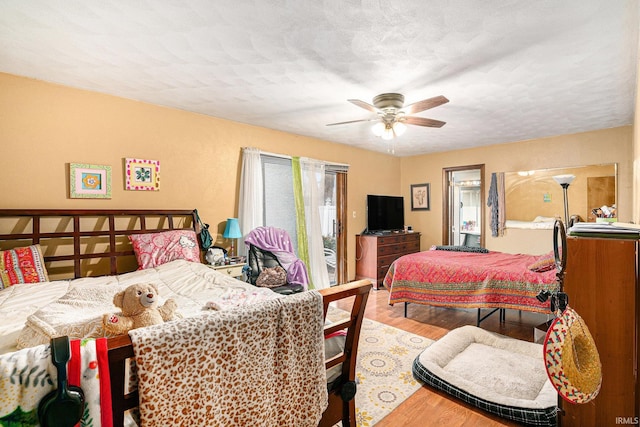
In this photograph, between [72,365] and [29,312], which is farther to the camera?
[29,312]

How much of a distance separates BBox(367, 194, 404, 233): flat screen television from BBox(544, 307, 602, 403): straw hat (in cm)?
459

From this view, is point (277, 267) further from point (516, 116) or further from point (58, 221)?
point (516, 116)

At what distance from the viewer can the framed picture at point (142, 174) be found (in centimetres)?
327

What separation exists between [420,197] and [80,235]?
18.5 ft

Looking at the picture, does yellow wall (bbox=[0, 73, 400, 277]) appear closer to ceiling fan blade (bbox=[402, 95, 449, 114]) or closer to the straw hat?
ceiling fan blade (bbox=[402, 95, 449, 114])

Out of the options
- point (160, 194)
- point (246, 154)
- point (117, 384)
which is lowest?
point (117, 384)

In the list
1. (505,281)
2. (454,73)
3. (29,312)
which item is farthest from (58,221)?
(505,281)

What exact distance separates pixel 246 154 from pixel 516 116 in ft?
11.3

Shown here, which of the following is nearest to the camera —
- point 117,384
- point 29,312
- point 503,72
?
point 117,384

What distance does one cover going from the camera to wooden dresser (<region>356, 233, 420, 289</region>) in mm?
5453

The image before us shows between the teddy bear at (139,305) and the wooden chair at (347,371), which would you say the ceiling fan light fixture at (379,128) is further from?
the teddy bear at (139,305)

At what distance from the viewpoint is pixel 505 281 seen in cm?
323

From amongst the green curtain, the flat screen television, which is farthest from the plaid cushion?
the flat screen television

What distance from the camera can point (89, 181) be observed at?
3049 mm
